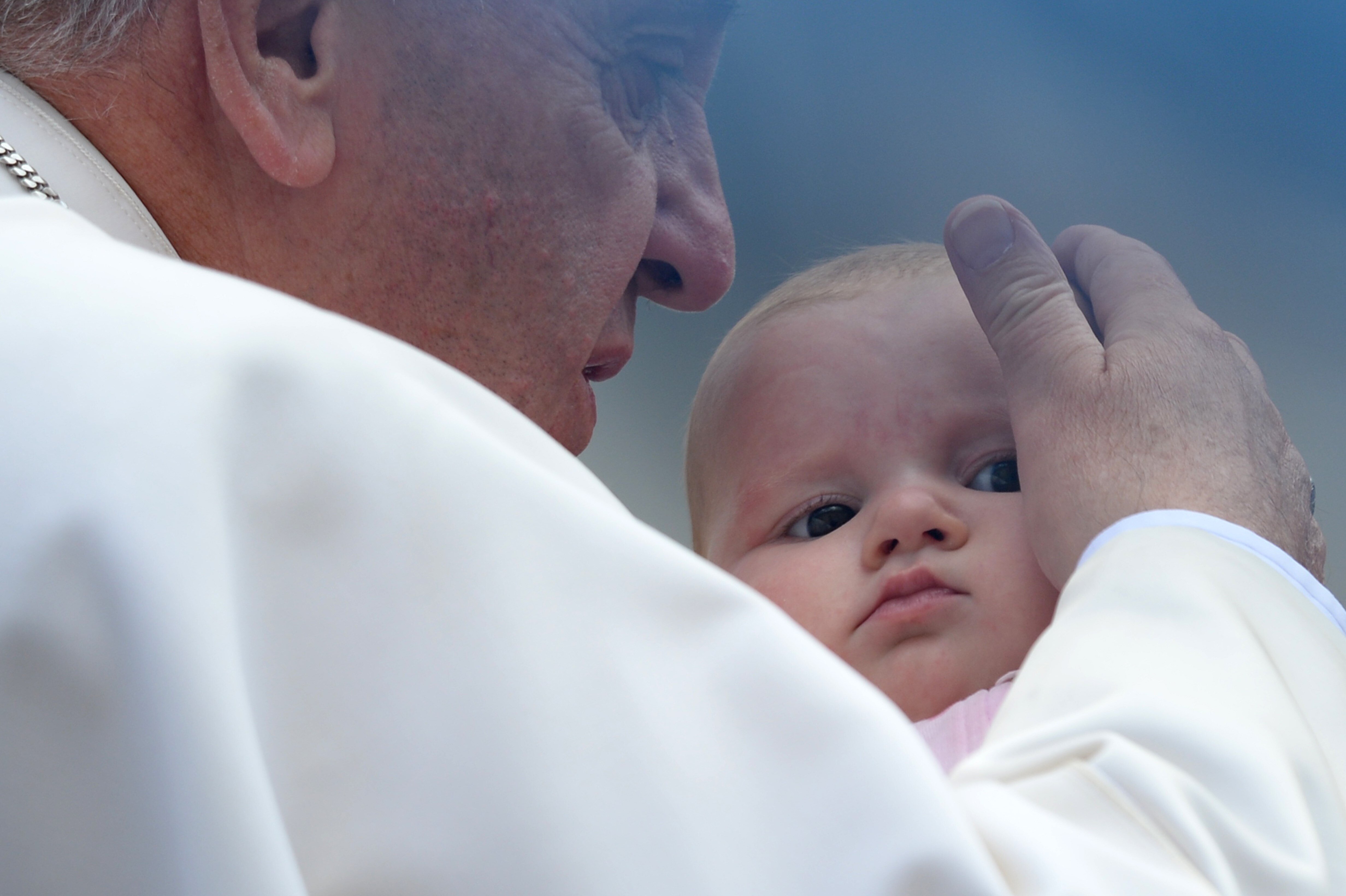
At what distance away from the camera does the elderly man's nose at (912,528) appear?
1002mm

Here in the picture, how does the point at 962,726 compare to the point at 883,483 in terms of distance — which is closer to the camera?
the point at 962,726

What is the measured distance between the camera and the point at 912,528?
3.30 feet

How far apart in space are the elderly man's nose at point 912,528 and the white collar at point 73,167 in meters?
0.66

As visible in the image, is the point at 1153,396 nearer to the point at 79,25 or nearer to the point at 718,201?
the point at 718,201

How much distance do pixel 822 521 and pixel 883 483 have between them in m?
0.09

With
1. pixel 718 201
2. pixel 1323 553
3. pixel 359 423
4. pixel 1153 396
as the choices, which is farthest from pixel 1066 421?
pixel 359 423

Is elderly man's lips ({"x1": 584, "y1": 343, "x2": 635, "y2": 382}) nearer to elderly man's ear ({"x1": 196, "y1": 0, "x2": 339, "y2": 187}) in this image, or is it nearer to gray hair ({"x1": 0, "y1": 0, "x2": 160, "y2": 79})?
elderly man's ear ({"x1": 196, "y1": 0, "x2": 339, "y2": 187})

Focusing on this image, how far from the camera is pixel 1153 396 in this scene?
2.81 ft

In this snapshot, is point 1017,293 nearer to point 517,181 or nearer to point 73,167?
point 517,181

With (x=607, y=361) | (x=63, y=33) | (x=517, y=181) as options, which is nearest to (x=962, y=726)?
(x=607, y=361)

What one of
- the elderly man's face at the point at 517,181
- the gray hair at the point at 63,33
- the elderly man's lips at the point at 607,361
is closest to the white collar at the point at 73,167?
the gray hair at the point at 63,33

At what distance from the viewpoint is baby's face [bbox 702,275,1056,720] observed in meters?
0.98

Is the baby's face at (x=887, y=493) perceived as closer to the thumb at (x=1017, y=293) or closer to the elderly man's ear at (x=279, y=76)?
the thumb at (x=1017, y=293)

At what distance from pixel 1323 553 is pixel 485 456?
85 cm
